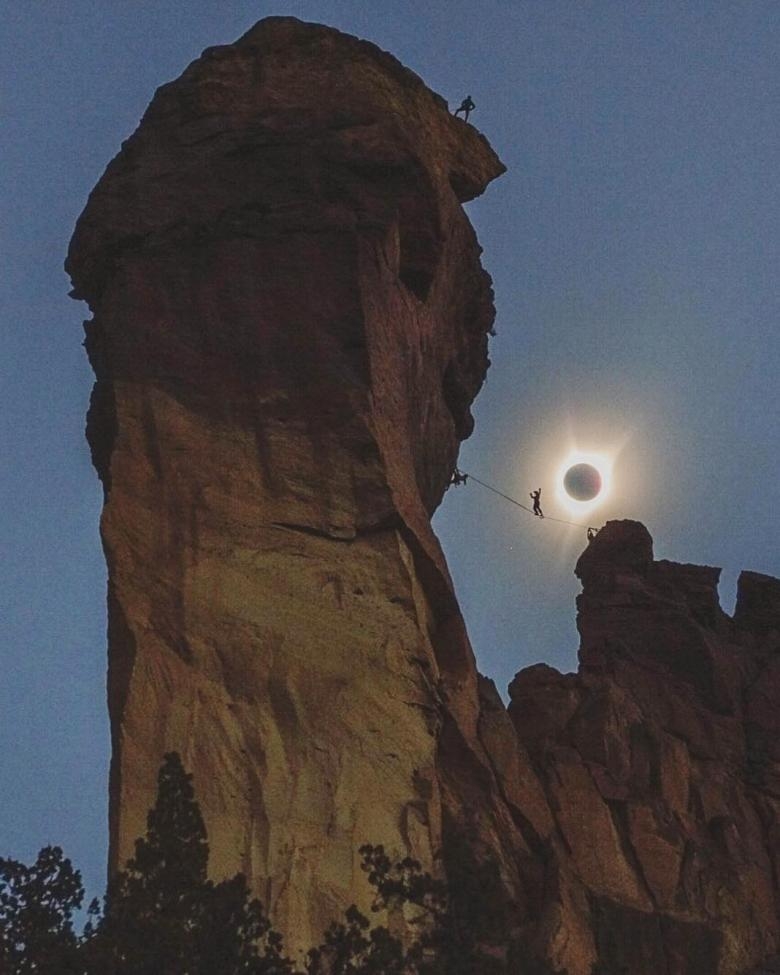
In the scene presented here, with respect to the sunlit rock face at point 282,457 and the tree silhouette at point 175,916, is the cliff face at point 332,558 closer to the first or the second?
the sunlit rock face at point 282,457

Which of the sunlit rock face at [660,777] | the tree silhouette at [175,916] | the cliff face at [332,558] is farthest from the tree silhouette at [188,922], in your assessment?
the sunlit rock face at [660,777]

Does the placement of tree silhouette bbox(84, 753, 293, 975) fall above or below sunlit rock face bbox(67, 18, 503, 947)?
below

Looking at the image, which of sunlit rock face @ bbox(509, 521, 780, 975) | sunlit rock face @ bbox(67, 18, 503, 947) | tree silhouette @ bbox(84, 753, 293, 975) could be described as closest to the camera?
tree silhouette @ bbox(84, 753, 293, 975)

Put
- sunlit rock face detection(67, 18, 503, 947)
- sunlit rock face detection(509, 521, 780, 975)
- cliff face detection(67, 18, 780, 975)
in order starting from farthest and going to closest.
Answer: sunlit rock face detection(509, 521, 780, 975), cliff face detection(67, 18, 780, 975), sunlit rock face detection(67, 18, 503, 947)

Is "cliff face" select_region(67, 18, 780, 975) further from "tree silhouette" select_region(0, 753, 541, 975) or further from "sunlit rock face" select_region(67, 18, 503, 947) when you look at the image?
"tree silhouette" select_region(0, 753, 541, 975)

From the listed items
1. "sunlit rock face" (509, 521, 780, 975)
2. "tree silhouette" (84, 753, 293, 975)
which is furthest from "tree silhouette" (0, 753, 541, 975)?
"sunlit rock face" (509, 521, 780, 975)

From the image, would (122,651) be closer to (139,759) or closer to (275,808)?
(139,759)

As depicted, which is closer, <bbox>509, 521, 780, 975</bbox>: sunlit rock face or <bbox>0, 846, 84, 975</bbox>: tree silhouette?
<bbox>0, 846, 84, 975</bbox>: tree silhouette

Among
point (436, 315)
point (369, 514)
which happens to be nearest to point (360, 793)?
point (369, 514)
